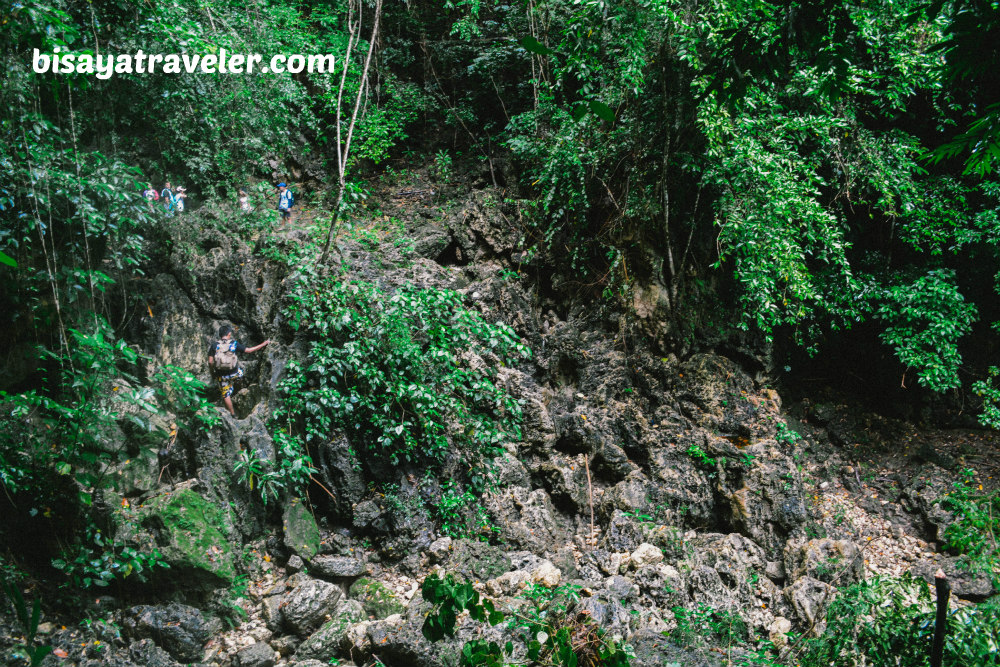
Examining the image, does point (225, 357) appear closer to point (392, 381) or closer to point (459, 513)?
point (392, 381)

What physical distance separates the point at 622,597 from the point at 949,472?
5272 mm

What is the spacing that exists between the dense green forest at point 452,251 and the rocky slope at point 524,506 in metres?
0.13

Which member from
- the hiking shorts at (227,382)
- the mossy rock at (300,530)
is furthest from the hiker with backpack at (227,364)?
the mossy rock at (300,530)

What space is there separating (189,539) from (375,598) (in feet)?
5.91

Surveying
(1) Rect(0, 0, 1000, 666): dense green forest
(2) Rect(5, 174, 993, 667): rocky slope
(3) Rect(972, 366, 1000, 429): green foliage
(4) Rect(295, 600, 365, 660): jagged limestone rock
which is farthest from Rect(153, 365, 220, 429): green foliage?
(3) Rect(972, 366, 1000, 429): green foliage

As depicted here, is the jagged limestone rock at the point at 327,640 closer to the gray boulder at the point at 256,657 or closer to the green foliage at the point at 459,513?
the gray boulder at the point at 256,657

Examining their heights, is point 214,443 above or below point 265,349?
below

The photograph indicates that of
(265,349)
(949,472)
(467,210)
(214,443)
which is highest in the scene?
(467,210)

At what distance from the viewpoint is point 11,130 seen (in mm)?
4516

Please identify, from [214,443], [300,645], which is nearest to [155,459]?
[214,443]

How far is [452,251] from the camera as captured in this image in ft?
24.4

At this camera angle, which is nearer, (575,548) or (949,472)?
(575,548)

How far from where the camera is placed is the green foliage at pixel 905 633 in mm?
2529

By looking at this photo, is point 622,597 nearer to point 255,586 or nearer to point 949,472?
point 255,586
